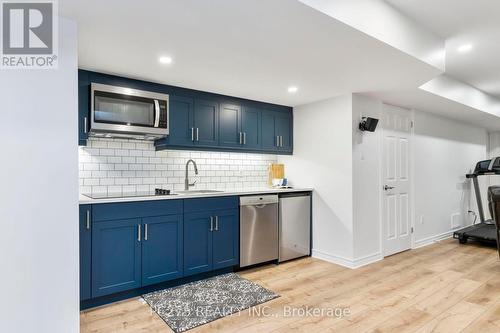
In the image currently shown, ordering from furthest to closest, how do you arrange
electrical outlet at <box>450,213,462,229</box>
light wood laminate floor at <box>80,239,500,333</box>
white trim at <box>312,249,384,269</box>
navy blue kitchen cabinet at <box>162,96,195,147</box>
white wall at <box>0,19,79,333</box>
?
electrical outlet at <box>450,213,462,229</box>, white trim at <box>312,249,384,269</box>, navy blue kitchen cabinet at <box>162,96,195,147</box>, light wood laminate floor at <box>80,239,500,333</box>, white wall at <box>0,19,79,333</box>

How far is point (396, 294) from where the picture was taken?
2824 mm

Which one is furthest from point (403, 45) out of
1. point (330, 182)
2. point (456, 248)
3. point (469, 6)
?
point (456, 248)

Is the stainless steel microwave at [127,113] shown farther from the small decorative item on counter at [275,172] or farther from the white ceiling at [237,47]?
the small decorative item on counter at [275,172]

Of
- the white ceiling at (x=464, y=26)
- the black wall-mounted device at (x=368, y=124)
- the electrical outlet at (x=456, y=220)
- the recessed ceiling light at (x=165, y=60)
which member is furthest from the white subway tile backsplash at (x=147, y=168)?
the electrical outlet at (x=456, y=220)

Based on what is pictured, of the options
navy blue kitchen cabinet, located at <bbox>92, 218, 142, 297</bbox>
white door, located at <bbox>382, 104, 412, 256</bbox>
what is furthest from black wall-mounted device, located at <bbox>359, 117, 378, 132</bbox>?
navy blue kitchen cabinet, located at <bbox>92, 218, 142, 297</bbox>

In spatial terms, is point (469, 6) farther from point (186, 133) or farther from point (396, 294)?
point (186, 133)

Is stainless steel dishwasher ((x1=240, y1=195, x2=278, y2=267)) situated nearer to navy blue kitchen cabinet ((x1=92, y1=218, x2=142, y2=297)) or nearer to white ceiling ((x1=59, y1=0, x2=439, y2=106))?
navy blue kitchen cabinet ((x1=92, y1=218, x2=142, y2=297))

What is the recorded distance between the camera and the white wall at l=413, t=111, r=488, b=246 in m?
4.69

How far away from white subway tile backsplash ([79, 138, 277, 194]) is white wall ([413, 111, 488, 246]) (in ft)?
9.13

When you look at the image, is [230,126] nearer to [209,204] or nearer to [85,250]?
[209,204]

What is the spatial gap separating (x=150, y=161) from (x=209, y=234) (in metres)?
1.12

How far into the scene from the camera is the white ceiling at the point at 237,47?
1.79 metres

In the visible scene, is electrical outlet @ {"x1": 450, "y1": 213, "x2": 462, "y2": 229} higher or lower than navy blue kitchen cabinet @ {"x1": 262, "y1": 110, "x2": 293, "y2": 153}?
lower

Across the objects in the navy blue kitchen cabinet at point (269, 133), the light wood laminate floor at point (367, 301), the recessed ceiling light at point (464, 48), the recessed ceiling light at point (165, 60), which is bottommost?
the light wood laminate floor at point (367, 301)
